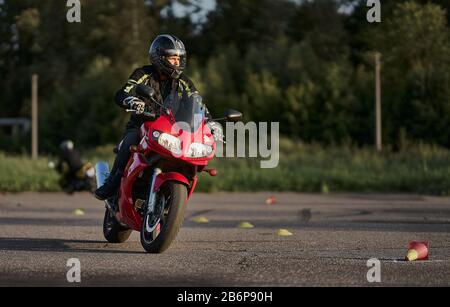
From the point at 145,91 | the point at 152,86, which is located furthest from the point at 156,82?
the point at 145,91

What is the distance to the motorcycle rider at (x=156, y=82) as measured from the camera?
9.17 meters

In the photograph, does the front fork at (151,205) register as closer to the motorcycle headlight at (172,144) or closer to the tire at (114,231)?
the motorcycle headlight at (172,144)

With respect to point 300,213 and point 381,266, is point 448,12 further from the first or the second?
point 381,266

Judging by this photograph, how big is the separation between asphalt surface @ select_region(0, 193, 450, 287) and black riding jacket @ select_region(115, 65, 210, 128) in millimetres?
1289

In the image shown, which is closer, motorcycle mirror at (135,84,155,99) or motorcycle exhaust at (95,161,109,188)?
motorcycle mirror at (135,84,155,99)

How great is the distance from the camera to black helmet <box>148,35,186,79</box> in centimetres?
916

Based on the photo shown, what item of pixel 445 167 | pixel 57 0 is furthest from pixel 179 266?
pixel 57 0

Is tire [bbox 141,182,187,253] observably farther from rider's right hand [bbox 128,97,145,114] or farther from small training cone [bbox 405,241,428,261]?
small training cone [bbox 405,241,428,261]

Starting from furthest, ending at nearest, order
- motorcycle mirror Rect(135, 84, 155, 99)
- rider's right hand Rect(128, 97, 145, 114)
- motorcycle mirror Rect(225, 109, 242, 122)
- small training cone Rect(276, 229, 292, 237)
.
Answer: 1. small training cone Rect(276, 229, 292, 237)
2. motorcycle mirror Rect(225, 109, 242, 122)
3. rider's right hand Rect(128, 97, 145, 114)
4. motorcycle mirror Rect(135, 84, 155, 99)

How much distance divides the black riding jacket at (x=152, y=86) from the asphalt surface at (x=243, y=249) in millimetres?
1289

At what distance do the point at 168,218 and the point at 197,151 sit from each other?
0.62 meters

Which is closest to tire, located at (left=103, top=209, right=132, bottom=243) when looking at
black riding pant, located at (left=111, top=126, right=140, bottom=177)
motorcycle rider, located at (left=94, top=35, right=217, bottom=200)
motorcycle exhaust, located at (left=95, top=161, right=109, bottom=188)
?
motorcycle exhaust, located at (left=95, top=161, right=109, bottom=188)

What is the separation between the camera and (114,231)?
32.4ft

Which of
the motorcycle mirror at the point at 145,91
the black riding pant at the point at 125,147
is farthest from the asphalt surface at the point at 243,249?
the motorcycle mirror at the point at 145,91
